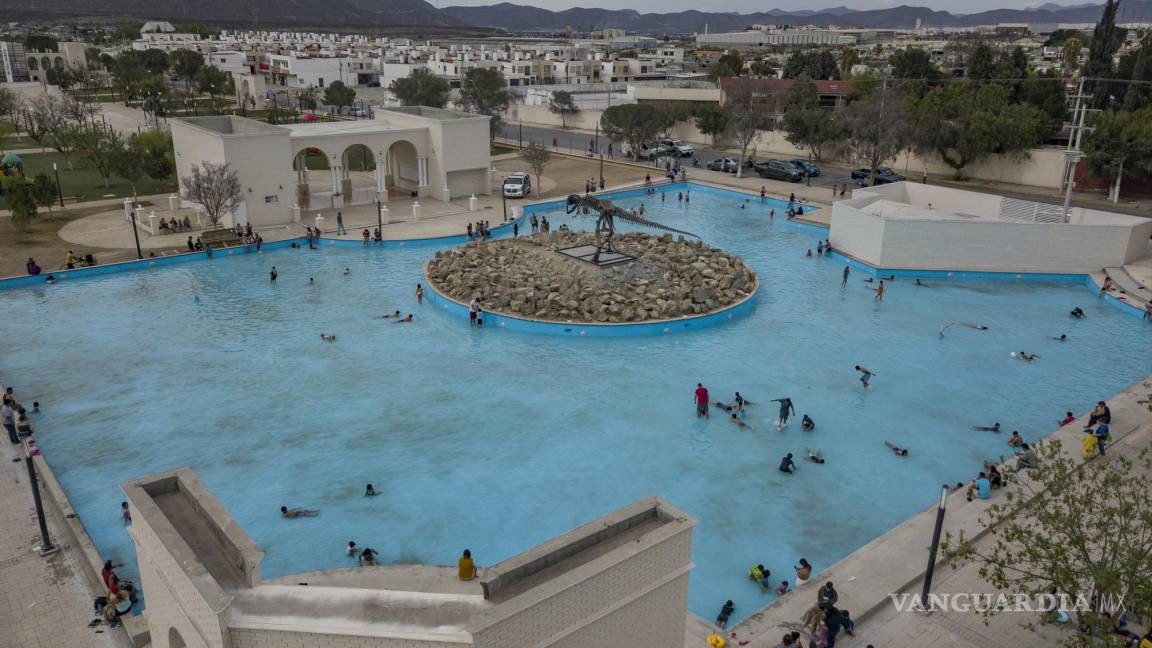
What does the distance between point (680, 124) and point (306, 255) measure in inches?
1614

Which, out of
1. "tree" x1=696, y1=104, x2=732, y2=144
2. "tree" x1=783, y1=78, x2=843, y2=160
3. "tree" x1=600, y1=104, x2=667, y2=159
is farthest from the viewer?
"tree" x1=696, y1=104, x2=732, y2=144

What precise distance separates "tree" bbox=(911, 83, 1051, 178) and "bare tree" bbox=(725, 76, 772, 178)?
33.9 feet

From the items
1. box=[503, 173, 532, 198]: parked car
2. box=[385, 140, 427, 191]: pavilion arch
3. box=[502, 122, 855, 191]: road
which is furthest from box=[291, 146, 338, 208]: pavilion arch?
box=[502, 122, 855, 191]: road

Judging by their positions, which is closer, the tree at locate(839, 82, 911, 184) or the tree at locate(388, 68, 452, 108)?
the tree at locate(839, 82, 911, 184)

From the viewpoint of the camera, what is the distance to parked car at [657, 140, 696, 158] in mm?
60844

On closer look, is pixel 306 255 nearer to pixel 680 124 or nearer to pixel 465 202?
pixel 465 202

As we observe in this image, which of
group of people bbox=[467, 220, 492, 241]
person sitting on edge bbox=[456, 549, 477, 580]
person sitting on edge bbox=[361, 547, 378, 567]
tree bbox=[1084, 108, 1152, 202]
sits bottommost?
person sitting on edge bbox=[361, 547, 378, 567]

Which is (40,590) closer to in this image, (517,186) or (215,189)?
(215,189)

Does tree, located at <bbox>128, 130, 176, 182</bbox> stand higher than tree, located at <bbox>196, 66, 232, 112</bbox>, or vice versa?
tree, located at <bbox>196, 66, 232, 112</bbox>

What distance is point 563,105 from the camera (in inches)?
2938

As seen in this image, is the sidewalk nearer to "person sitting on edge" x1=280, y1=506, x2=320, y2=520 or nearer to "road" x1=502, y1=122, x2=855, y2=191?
"person sitting on edge" x1=280, y1=506, x2=320, y2=520

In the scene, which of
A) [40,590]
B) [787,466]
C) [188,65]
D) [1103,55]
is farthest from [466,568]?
[188,65]

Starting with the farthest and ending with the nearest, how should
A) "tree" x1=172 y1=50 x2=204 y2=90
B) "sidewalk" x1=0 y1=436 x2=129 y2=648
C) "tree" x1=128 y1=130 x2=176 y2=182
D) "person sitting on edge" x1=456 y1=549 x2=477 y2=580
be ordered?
"tree" x1=172 y1=50 x2=204 y2=90, "tree" x1=128 y1=130 x2=176 y2=182, "sidewalk" x1=0 y1=436 x2=129 y2=648, "person sitting on edge" x1=456 y1=549 x2=477 y2=580

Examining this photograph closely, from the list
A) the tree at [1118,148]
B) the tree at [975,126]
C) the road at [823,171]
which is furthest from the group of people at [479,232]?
the tree at [1118,148]
